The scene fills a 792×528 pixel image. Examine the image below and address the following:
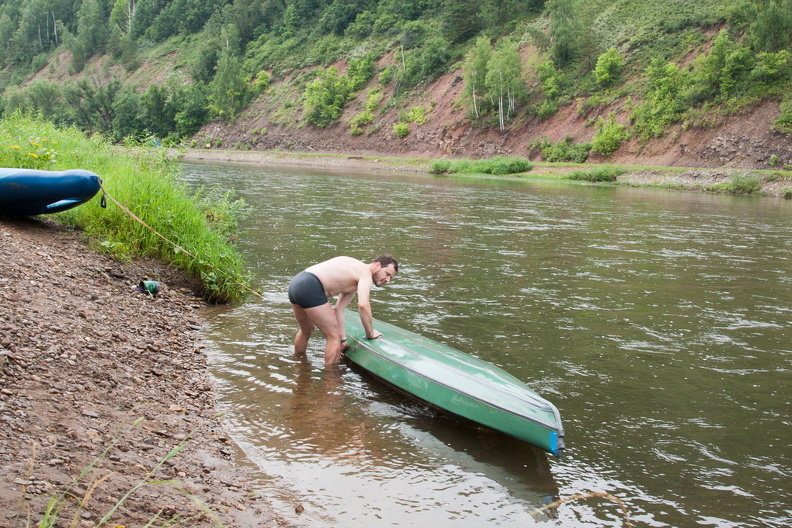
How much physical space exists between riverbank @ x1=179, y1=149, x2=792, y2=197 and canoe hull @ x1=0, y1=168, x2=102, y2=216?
3.47 m

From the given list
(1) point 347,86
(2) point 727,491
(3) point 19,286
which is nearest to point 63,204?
(3) point 19,286

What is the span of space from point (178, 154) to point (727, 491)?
10714 mm

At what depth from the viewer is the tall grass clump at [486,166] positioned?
1823 inches

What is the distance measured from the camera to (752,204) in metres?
27.7

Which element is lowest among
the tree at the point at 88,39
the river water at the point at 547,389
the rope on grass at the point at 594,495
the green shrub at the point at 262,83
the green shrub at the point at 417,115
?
the rope on grass at the point at 594,495

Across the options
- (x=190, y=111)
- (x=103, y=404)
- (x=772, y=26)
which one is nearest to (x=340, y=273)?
(x=103, y=404)

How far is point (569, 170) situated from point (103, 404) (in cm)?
4145

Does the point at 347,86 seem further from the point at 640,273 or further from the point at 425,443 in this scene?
the point at 425,443

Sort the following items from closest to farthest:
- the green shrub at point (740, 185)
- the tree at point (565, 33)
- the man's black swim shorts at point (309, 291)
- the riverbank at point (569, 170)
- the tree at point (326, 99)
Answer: the man's black swim shorts at point (309, 291) < the green shrub at point (740, 185) < the riverbank at point (569, 170) < the tree at point (565, 33) < the tree at point (326, 99)


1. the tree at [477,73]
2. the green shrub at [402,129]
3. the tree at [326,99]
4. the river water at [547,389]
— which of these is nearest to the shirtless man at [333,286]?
the river water at [547,389]

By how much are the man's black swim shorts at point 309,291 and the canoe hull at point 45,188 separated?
3.79 meters

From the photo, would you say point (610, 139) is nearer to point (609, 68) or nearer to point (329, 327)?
point (609, 68)

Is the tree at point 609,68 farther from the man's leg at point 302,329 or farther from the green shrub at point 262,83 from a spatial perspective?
the man's leg at point 302,329

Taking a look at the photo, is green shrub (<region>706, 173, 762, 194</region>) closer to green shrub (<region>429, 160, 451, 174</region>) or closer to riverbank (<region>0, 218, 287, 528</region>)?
green shrub (<region>429, 160, 451, 174</region>)
